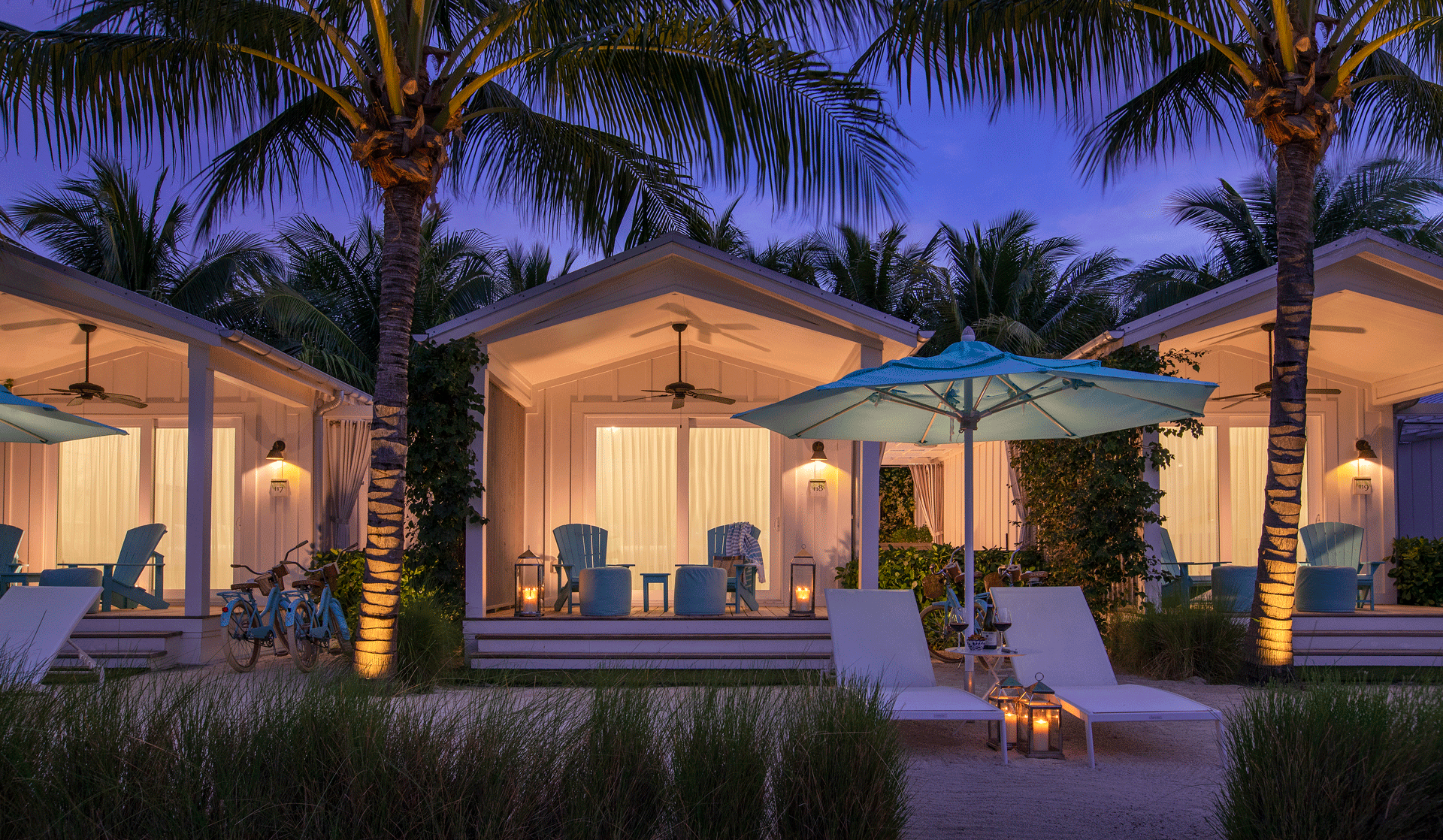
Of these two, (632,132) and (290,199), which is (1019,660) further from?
(290,199)

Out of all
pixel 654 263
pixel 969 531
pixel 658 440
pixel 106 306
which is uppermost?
pixel 654 263

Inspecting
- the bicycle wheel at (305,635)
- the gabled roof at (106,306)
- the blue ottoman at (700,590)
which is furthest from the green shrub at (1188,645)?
the gabled roof at (106,306)

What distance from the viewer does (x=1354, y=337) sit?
1049cm

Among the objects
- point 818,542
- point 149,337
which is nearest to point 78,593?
point 149,337

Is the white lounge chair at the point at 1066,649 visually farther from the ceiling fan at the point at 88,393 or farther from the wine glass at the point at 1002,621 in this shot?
the ceiling fan at the point at 88,393

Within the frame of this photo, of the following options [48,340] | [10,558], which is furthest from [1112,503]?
[10,558]

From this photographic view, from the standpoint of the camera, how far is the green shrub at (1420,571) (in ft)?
36.4

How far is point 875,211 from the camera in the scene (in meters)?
7.75

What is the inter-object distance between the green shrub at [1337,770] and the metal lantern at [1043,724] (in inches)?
72.8

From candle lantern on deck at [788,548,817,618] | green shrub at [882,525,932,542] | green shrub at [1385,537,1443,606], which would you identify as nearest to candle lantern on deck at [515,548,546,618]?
candle lantern on deck at [788,548,817,618]

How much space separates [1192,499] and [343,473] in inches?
387

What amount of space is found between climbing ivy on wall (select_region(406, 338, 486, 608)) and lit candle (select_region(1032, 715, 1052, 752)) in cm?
489

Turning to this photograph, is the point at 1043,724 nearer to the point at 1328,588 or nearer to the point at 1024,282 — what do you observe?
the point at 1328,588

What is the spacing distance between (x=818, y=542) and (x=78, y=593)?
22.5ft
